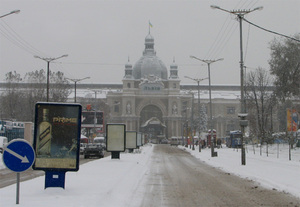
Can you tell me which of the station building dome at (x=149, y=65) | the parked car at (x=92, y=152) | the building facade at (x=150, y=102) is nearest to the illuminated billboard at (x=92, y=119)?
the parked car at (x=92, y=152)

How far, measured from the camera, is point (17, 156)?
9.65 metres

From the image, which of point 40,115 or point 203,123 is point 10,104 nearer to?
point 40,115

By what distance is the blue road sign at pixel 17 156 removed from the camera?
958 cm

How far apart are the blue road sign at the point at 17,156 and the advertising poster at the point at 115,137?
68.5ft

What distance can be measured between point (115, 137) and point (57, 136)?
18.6 m

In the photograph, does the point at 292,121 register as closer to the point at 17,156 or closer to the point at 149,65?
the point at 17,156

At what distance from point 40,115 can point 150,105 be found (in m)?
135

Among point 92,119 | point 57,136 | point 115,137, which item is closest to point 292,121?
point 115,137

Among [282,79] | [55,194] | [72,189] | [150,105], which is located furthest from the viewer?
[150,105]

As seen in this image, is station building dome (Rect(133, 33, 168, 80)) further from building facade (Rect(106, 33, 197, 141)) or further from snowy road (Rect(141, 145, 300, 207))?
snowy road (Rect(141, 145, 300, 207))

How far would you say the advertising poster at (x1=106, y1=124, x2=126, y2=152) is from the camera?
1208 inches

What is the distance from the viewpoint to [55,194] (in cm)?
1184

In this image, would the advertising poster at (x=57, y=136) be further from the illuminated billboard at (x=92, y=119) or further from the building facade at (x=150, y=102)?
the building facade at (x=150, y=102)

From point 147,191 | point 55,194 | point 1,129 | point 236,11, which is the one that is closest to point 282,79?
point 236,11
